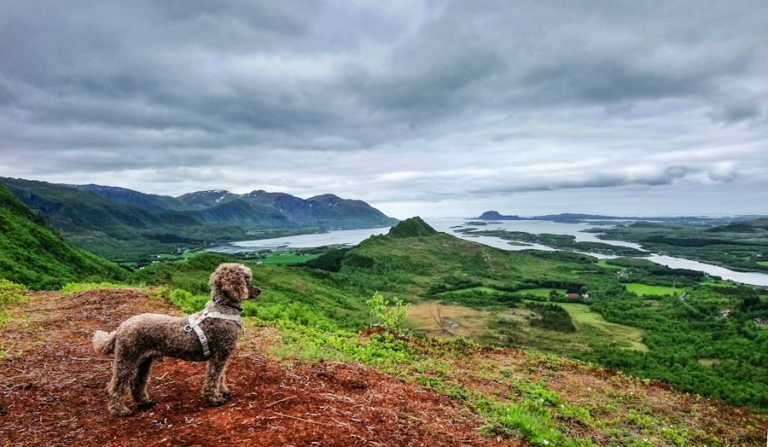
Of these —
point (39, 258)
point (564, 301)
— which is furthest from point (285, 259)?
point (39, 258)

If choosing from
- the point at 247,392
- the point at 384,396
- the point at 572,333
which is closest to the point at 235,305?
the point at 247,392

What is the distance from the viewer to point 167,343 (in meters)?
6.11

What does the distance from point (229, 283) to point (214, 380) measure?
64.8 inches

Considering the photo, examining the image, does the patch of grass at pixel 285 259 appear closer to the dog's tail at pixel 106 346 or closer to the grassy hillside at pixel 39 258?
the grassy hillside at pixel 39 258

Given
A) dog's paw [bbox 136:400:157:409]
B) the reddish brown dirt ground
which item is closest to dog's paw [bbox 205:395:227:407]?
the reddish brown dirt ground

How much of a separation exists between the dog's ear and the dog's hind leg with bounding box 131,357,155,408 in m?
1.55

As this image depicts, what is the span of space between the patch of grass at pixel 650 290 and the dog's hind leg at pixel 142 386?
138 meters

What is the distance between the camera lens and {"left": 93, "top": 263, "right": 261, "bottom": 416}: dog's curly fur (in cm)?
608

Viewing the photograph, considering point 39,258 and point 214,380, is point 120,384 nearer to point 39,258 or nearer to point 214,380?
point 214,380

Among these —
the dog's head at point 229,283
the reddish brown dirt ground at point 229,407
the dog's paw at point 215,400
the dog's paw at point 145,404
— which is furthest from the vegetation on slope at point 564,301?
the dog's head at point 229,283

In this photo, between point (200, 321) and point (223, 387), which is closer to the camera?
point (200, 321)

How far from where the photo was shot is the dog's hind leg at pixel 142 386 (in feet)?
20.7

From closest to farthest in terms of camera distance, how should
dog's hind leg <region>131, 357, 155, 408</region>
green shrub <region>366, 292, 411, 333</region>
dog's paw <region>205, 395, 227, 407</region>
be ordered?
dog's hind leg <region>131, 357, 155, 408</region>
dog's paw <region>205, 395, 227, 407</region>
green shrub <region>366, 292, 411, 333</region>

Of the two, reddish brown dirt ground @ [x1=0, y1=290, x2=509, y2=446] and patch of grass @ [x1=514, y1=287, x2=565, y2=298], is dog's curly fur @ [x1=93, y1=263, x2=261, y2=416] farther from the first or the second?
patch of grass @ [x1=514, y1=287, x2=565, y2=298]
